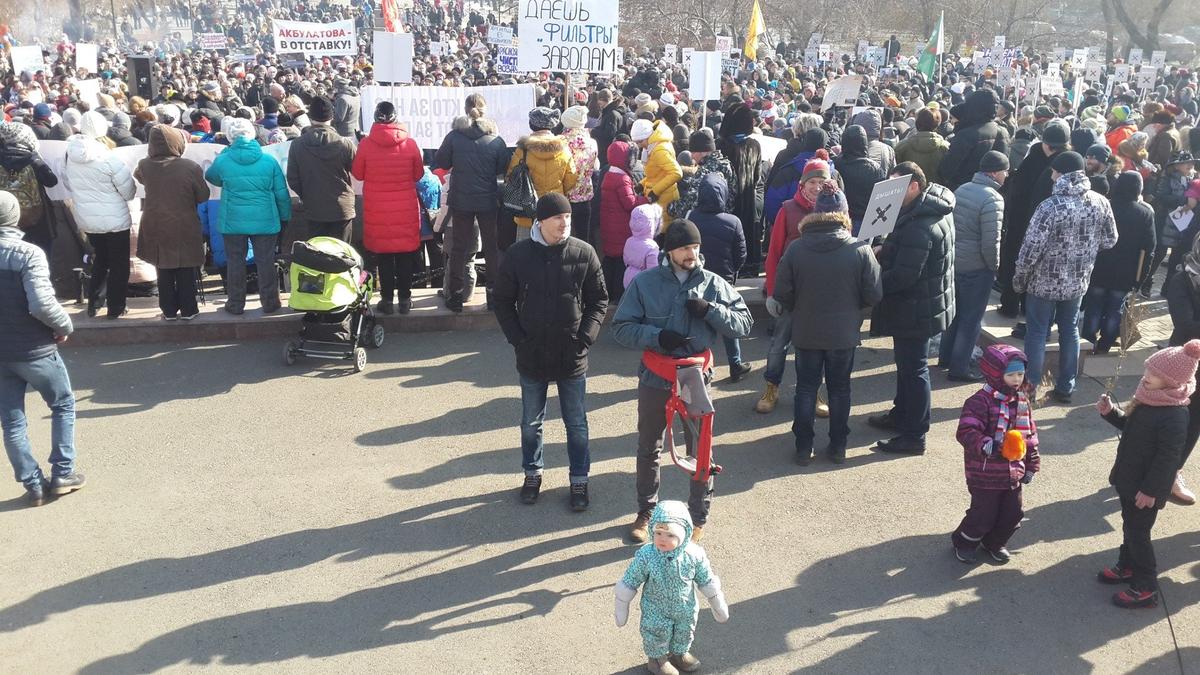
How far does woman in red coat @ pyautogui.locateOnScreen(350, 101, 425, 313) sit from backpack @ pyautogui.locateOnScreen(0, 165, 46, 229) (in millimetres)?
2604

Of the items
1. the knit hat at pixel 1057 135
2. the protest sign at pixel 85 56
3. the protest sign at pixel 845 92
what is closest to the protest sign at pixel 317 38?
the protest sign at pixel 845 92

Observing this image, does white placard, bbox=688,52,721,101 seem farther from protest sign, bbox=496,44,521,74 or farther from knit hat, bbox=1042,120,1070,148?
protest sign, bbox=496,44,521,74

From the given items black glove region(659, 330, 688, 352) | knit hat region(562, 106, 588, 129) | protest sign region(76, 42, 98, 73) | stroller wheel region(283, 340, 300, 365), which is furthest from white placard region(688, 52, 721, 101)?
protest sign region(76, 42, 98, 73)

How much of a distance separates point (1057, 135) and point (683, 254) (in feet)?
15.6

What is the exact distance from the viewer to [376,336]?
8.52 metres

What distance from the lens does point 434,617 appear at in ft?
15.8

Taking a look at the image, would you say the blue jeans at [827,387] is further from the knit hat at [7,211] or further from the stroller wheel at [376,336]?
the knit hat at [7,211]

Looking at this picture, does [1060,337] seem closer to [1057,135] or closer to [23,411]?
[1057,135]

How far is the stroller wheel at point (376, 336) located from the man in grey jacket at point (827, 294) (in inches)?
145

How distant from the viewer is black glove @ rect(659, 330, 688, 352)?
511 centimetres

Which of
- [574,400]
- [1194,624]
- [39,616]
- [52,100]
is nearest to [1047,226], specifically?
[1194,624]

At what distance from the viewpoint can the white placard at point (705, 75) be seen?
13.4m

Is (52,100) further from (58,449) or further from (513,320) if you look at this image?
(513,320)

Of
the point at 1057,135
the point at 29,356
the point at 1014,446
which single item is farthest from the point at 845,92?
the point at 29,356
